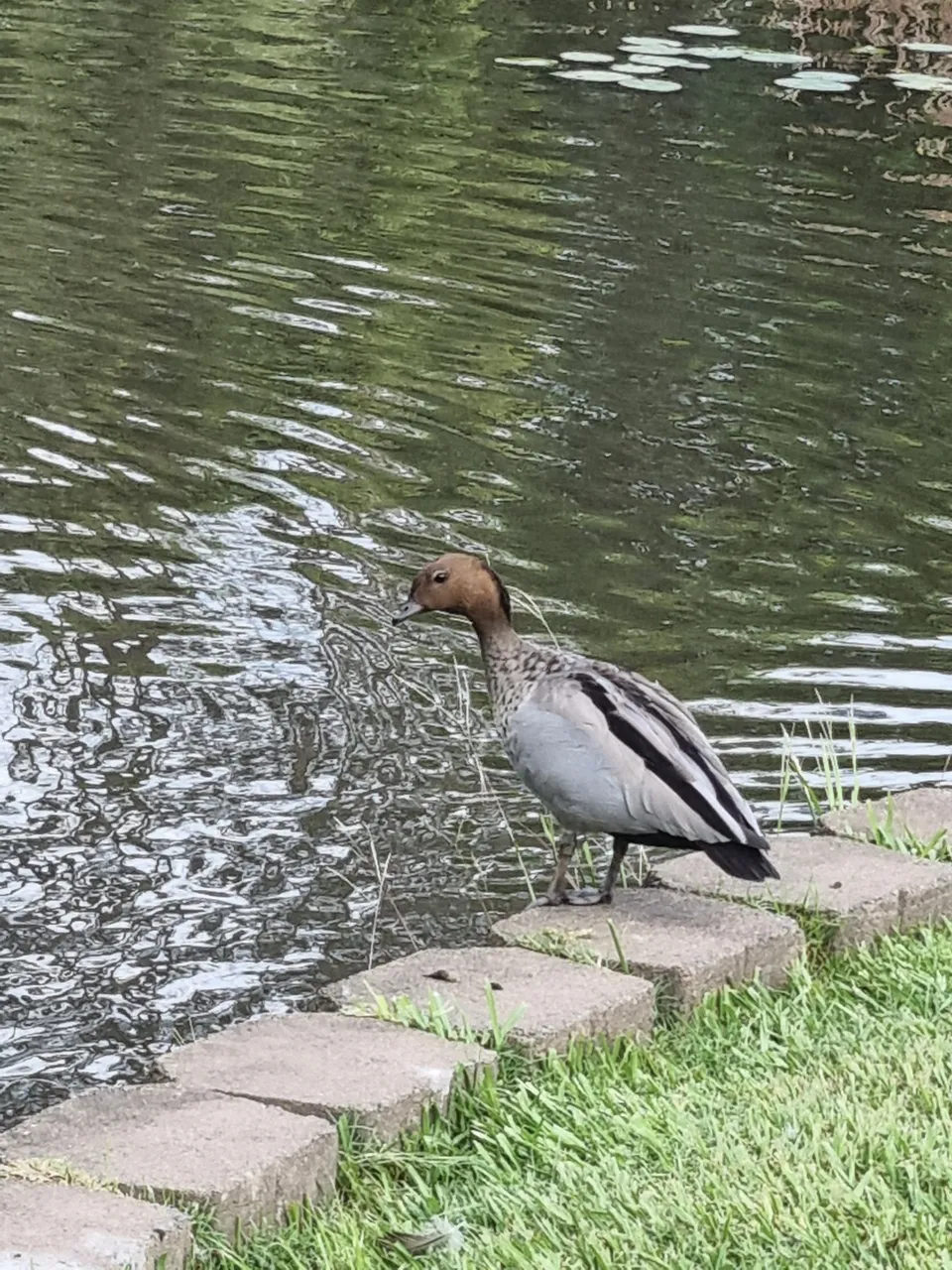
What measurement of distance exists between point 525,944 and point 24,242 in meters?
7.91

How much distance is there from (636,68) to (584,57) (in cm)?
74

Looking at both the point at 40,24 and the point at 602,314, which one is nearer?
the point at 602,314

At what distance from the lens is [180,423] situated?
8734 mm

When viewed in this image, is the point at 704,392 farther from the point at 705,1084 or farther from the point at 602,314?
the point at 705,1084

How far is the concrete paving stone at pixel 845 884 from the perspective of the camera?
14.0ft

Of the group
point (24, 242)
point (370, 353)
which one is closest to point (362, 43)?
point (24, 242)

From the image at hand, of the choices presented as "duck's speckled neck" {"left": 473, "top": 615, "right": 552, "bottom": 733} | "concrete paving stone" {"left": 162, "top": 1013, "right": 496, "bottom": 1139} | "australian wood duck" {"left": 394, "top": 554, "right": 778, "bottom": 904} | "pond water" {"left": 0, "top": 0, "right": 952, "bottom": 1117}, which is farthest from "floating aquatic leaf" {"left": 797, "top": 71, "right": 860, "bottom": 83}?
"concrete paving stone" {"left": 162, "top": 1013, "right": 496, "bottom": 1139}

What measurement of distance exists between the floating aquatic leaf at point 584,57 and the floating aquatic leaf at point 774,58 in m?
1.10

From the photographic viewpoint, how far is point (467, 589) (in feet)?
15.9

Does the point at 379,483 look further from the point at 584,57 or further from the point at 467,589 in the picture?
the point at 584,57

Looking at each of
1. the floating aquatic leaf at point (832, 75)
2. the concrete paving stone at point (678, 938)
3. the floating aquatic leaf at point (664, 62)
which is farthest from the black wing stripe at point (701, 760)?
the floating aquatic leaf at point (664, 62)

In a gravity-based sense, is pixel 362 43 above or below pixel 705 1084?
above

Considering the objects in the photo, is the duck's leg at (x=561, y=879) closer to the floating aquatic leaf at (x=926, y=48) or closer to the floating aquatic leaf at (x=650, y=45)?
the floating aquatic leaf at (x=650, y=45)

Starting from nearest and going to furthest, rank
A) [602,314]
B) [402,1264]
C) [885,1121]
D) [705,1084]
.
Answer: [402,1264] → [885,1121] → [705,1084] → [602,314]
